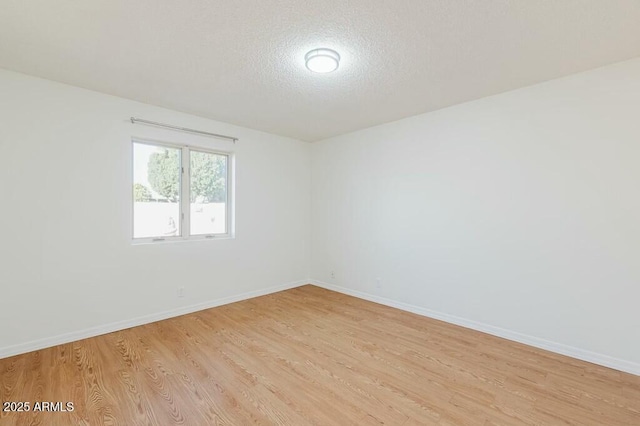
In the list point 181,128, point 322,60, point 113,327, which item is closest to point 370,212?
point 322,60

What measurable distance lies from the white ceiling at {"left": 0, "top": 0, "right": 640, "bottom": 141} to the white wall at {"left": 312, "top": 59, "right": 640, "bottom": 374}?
1.14 ft

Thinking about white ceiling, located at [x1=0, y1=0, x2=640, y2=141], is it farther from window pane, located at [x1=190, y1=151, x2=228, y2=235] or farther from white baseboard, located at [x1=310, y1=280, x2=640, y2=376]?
white baseboard, located at [x1=310, y1=280, x2=640, y2=376]

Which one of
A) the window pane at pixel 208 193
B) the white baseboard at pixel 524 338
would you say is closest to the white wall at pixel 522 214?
the white baseboard at pixel 524 338

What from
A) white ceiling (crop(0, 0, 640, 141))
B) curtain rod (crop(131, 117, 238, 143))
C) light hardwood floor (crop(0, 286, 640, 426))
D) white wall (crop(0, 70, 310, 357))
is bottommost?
light hardwood floor (crop(0, 286, 640, 426))

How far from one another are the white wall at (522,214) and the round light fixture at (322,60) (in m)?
1.81

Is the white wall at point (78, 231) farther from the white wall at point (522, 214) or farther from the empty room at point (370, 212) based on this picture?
the white wall at point (522, 214)

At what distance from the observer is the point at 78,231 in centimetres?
292

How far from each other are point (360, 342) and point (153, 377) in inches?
71.4

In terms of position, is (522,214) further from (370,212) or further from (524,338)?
(370,212)

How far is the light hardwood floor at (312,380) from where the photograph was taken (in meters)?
1.83

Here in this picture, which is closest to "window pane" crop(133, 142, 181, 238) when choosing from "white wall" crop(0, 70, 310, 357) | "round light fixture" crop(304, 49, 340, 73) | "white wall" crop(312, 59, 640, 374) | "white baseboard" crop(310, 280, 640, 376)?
"white wall" crop(0, 70, 310, 357)

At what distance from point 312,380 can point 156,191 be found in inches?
112

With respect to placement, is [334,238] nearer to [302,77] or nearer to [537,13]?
[302,77]

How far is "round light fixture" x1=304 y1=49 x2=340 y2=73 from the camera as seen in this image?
2.22 m
